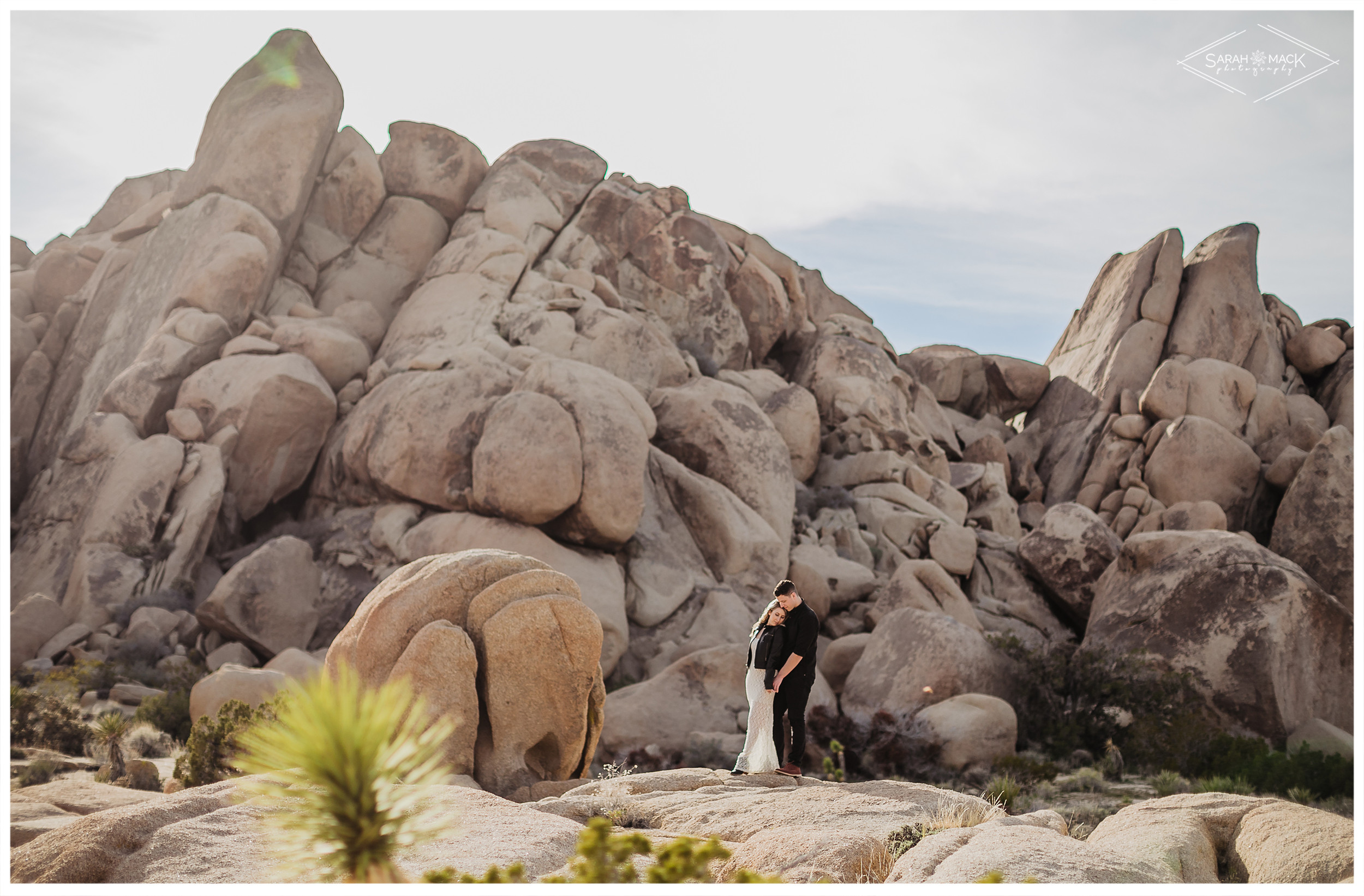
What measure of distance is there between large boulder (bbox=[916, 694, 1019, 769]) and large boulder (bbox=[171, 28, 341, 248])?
22946 millimetres

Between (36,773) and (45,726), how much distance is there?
254 cm

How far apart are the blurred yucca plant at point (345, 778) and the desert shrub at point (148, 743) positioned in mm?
12089

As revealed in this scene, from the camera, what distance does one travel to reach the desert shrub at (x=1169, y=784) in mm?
11883

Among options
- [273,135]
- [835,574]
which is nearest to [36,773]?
[835,574]

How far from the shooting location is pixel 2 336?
615 centimetres

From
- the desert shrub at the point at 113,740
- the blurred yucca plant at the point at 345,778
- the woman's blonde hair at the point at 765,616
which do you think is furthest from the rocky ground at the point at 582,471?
the blurred yucca plant at the point at 345,778

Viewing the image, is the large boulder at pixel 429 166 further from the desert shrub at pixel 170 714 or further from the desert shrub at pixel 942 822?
the desert shrub at pixel 942 822

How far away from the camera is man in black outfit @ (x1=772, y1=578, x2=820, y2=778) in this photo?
8992mm

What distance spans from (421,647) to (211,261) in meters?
19.3

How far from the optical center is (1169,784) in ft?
39.7

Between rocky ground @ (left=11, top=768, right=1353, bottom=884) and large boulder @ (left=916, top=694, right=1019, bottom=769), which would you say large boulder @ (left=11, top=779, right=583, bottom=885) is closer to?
rocky ground @ (left=11, top=768, right=1353, bottom=884)

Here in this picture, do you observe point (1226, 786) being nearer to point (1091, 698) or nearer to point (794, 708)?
point (1091, 698)
